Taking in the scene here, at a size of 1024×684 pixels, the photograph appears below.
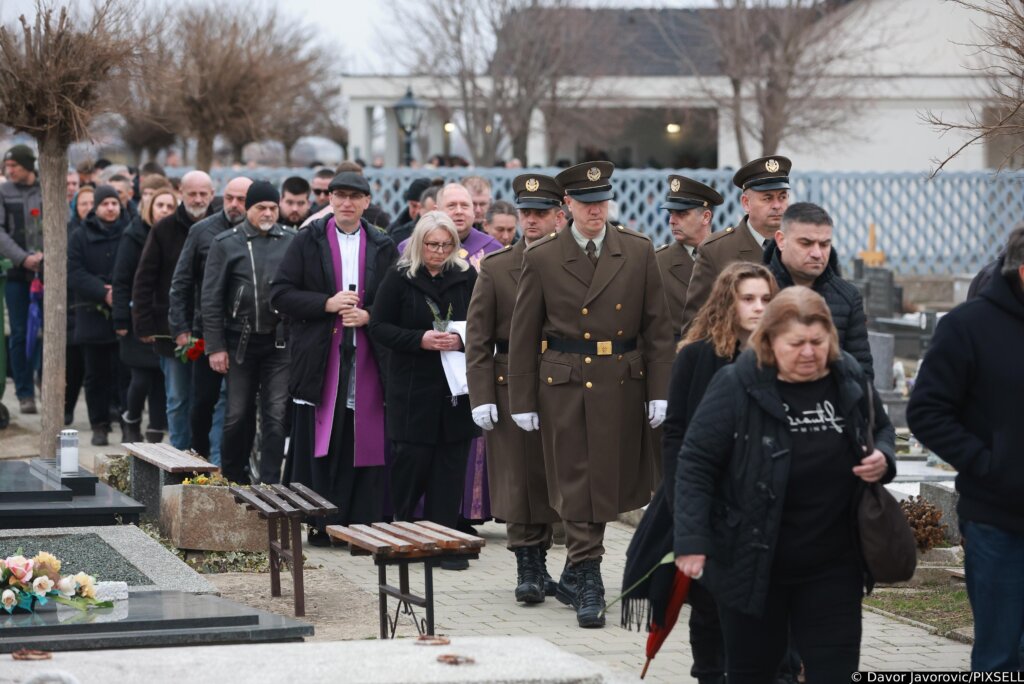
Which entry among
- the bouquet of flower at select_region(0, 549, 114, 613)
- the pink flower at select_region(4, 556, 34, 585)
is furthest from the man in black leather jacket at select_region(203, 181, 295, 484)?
the pink flower at select_region(4, 556, 34, 585)

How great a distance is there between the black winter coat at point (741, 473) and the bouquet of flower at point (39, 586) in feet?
9.76

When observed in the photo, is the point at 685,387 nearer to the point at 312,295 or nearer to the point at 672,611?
the point at 672,611

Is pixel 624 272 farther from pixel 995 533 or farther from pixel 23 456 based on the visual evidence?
pixel 23 456

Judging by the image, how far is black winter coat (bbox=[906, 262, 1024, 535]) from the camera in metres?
5.91

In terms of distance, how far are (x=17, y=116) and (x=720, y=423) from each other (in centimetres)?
704

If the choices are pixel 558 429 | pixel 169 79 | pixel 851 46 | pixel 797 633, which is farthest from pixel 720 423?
pixel 851 46

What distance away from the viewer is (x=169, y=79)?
1241 cm

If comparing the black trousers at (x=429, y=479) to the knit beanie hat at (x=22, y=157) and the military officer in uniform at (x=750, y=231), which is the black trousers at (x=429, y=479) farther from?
the knit beanie hat at (x=22, y=157)

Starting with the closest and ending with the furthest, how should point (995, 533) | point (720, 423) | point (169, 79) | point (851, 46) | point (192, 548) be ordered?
point (720, 423)
point (995, 533)
point (192, 548)
point (169, 79)
point (851, 46)

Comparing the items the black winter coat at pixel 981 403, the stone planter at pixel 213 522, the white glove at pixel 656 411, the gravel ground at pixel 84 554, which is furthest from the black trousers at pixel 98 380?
the black winter coat at pixel 981 403

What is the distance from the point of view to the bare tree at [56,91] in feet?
35.5

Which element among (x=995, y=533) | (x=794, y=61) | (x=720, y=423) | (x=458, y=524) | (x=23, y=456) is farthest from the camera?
(x=794, y=61)

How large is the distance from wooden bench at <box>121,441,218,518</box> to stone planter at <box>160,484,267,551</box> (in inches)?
9.4

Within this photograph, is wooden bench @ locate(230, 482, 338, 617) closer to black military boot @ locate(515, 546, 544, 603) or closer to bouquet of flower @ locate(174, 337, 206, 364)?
black military boot @ locate(515, 546, 544, 603)
